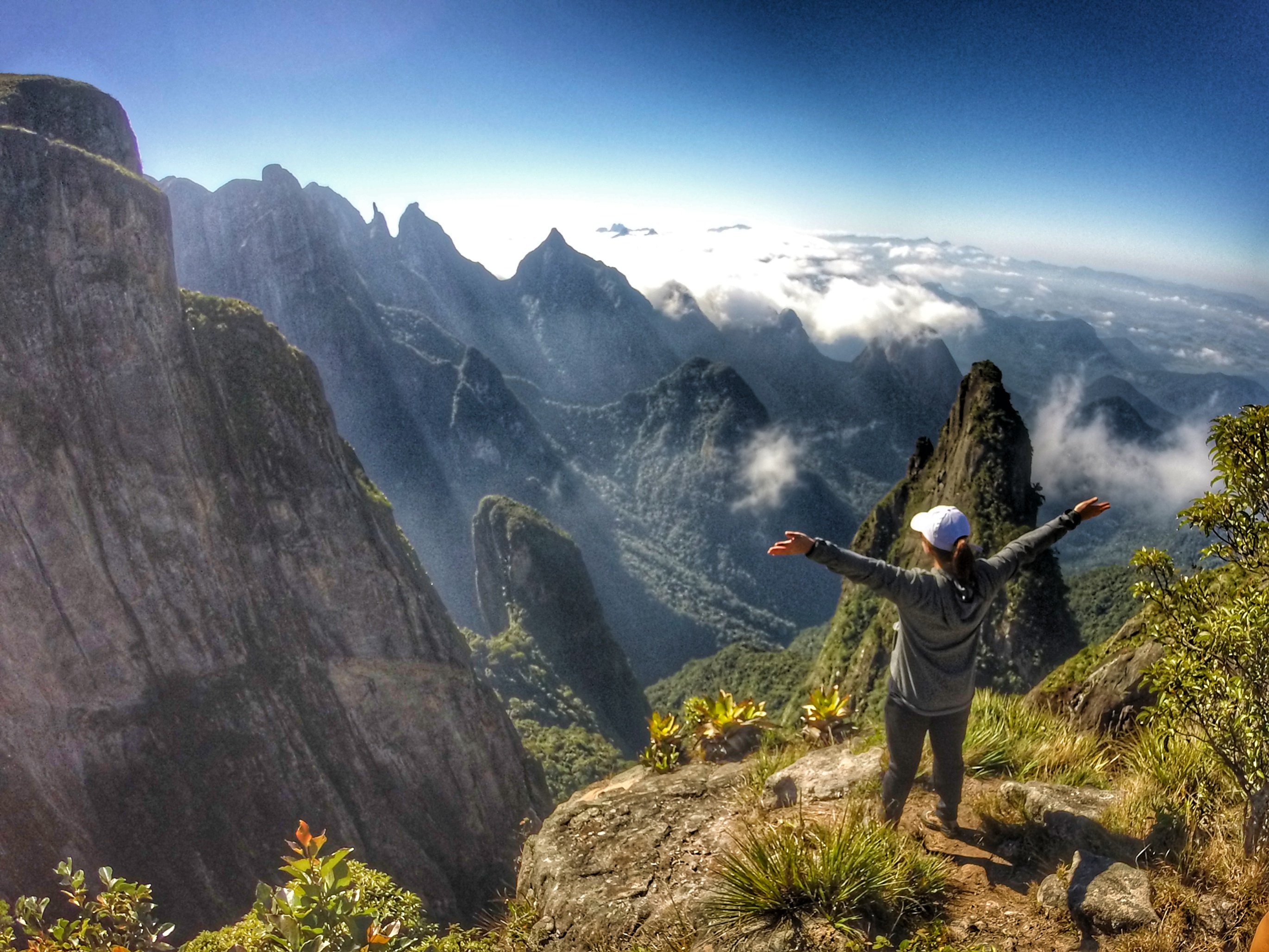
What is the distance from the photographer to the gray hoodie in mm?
4836

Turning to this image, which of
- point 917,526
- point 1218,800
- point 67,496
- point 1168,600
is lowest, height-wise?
point 67,496

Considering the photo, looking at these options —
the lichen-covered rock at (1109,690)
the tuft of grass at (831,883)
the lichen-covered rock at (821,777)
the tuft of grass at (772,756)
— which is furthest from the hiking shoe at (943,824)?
the lichen-covered rock at (1109,690)

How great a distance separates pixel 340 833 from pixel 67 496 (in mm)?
20542

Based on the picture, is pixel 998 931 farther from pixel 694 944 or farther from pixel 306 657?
pixel 306 657

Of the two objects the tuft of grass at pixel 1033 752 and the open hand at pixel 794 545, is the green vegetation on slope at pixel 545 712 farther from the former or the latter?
the open hand at pixel 794 545

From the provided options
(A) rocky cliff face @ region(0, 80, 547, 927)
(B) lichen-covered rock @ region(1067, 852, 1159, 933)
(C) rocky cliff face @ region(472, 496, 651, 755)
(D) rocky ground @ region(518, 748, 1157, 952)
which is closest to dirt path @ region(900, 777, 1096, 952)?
(D) rocky ground @ region(518, 748, 1157, 952)

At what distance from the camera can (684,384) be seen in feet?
554

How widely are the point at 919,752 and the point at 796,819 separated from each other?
1.27 meters

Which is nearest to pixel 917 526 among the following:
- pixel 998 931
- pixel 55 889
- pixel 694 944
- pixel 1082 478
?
pixel 998 931

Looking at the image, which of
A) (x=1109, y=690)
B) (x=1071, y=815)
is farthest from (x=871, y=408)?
(x=1071, y=815)

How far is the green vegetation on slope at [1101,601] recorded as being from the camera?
4172 cm

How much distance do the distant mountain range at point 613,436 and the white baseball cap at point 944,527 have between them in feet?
344

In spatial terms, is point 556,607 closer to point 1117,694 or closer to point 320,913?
point 1117,694


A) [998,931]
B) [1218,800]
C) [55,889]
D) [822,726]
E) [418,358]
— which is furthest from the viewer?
[418,358]
